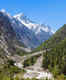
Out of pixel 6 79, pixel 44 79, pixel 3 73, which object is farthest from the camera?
pixel 3 73

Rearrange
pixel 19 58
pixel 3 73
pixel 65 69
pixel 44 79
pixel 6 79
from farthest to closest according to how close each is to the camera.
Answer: pixel 19 58 → pixel 65 69 → pixel 3 73 → pixel 6 79 → pixel 44 79

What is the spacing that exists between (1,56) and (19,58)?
257 ft

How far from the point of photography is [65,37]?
271ft

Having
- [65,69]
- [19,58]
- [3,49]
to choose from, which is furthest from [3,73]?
[19,58]

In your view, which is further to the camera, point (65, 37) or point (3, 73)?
point (65, 37)

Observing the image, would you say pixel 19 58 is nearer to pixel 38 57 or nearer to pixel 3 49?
pixel 38 57

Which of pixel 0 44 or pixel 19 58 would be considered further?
pixel 19 58

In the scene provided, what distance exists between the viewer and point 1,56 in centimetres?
467

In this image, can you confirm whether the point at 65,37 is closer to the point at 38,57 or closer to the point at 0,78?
the point at 38,57

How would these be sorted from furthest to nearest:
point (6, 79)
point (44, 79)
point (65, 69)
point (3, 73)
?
point (65, 69)
point (3, 73)
point (6, 79)
point (44, 79)

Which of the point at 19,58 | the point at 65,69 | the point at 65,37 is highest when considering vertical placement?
the point at 65,37

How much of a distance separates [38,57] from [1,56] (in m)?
83.3

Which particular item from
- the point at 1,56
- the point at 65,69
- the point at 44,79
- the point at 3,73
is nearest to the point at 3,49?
the point at 1,56

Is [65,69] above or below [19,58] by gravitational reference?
below
